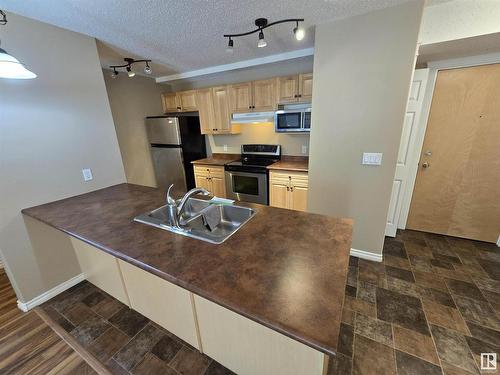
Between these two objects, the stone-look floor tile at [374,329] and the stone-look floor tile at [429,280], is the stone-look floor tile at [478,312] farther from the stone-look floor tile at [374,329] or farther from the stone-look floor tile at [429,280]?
the stone-look floor tile at [374,329]

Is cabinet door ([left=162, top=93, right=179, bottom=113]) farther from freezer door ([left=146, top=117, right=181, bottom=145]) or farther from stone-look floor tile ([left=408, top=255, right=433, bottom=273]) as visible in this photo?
stone-look floor tile ([left=408, top=255, right=433, bottom=273])

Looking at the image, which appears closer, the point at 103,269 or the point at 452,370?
the point at 452,370

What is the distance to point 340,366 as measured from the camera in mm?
1335

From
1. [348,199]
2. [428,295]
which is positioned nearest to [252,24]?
[348,199]

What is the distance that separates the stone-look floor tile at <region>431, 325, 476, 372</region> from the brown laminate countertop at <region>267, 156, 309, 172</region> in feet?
6.44

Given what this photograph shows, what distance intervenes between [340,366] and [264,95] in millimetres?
3093

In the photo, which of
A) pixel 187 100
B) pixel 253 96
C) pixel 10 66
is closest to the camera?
pixel 10 66

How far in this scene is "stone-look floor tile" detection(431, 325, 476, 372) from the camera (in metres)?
1.34

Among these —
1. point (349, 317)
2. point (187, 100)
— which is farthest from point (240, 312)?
point (187, 100)

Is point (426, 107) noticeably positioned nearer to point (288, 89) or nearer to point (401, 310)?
point (288, 89)

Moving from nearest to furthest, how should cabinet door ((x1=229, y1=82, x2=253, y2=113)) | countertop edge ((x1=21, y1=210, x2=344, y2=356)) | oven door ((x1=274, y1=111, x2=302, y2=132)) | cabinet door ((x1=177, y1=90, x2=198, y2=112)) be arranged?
countertop edge ((x1=21, y1=210, x2=344, y2=356)) → oven door ((x1=274, y1=111, x2=302, y2=132)) → cabinet door ((x1=229, y1=82, x2=253, y2=113)) → cabinet door ((x1=177, y1=90, x2=198, y2=112))

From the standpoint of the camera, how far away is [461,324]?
1.59 metres

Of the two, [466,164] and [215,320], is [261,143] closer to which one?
[466,164]

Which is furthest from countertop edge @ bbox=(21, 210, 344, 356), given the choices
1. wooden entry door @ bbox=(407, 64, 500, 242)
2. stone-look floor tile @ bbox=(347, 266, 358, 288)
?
wooden entry door @ bbox=(407, 64, 500, 242)
